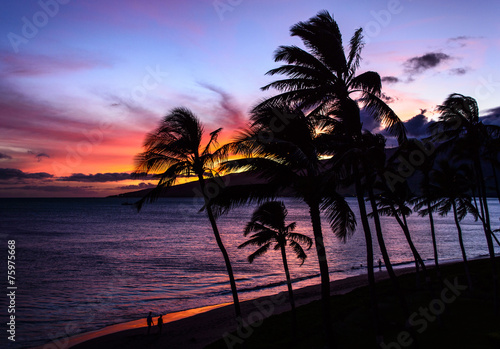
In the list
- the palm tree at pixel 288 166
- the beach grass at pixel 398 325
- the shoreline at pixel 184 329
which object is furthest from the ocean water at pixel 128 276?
the palm tree at pixel 288 166

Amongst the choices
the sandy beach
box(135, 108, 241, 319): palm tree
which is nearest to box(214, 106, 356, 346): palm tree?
box(135, 108, 241, 319): palm tree

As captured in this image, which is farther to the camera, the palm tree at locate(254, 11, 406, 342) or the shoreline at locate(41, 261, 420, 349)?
the shoreline at locate(41, 261, 420, 349)

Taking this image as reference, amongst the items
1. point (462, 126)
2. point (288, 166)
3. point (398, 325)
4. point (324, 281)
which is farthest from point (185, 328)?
point (462, 126)

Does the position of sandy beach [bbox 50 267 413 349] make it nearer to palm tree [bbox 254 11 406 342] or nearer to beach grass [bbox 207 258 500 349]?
beach grass [bbox 207 258 500 349]

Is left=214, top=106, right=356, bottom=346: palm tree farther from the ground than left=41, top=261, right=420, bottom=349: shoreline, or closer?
farther from the ground

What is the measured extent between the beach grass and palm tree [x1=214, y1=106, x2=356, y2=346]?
14.8 ft

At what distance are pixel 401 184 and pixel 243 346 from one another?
11178 mm

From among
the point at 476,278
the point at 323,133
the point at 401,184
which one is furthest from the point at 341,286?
the point at 323,133

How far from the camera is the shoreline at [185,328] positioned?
65.1ft

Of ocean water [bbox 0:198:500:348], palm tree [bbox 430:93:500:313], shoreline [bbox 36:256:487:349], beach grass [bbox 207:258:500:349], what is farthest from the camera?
ocean water [bbox 0:198:500:348]

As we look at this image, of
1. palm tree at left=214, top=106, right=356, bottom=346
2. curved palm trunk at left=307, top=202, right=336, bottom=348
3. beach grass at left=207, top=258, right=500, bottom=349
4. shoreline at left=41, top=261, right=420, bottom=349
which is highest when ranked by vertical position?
palm tree at left=214, top=106, right=356, bottom=346

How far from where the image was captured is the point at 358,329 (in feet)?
50.0

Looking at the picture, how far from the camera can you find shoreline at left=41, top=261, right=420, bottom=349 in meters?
19.8

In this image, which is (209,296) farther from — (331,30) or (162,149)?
(331,30)
